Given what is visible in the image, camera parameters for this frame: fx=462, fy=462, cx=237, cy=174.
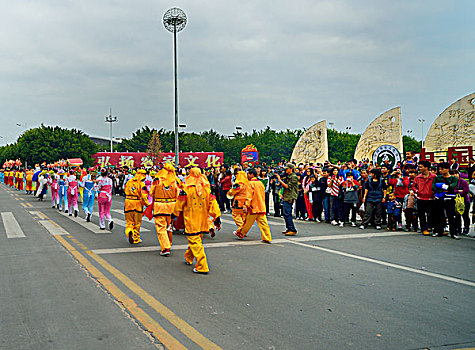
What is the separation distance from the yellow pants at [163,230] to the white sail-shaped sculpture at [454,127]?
21.5 metres

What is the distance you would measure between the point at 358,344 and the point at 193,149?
82.4 meters

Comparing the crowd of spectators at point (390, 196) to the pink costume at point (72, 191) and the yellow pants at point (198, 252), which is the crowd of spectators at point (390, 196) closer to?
the yellow pants at point (198, 252)

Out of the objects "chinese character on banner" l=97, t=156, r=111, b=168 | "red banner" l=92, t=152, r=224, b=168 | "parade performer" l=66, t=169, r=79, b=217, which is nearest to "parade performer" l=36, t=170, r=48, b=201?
"parade performer" l=66, t=169, r=79, b=217

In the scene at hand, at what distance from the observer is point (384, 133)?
29656 mm

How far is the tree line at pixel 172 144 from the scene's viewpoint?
242 ft

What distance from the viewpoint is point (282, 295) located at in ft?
20.5

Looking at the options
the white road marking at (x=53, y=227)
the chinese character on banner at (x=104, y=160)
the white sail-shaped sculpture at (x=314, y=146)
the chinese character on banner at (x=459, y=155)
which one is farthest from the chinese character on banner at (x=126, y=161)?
the white road marking at (x=53, y=227)

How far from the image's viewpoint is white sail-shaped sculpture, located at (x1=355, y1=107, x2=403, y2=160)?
94.8ft

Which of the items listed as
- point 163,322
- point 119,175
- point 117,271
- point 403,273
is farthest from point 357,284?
point 119,175

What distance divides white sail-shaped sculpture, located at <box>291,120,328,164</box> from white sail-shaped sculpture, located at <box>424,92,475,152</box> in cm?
766

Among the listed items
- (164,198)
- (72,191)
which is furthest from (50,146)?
(164,198)

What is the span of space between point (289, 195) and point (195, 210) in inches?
182

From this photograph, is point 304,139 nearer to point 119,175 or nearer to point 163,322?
point 119,175

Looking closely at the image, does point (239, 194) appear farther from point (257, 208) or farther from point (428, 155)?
point (428, 155)
